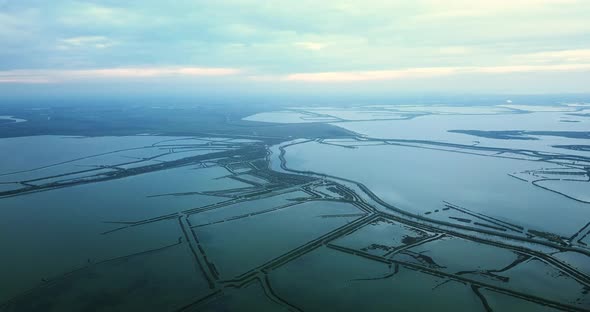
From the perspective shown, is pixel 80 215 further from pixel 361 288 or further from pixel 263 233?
pixel 361 288

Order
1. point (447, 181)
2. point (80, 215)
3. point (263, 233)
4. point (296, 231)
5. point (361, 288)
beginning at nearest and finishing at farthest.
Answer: point (361, 288)
point (263, 233)
point (296, 231)
point (80, 215)
point (447, 181)

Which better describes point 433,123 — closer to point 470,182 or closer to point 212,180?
point 470,182

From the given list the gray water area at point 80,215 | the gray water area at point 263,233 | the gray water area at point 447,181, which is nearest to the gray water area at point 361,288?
the gray water area at point 263,233

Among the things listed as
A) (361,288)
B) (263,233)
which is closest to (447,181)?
(263,233)

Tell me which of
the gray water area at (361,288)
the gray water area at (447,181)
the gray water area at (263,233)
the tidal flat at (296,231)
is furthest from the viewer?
the gray water area at (447,181)

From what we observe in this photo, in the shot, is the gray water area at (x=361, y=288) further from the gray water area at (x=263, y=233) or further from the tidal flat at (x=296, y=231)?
the gray water area at (x=263, y=233)

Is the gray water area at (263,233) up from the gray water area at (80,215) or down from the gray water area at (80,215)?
down

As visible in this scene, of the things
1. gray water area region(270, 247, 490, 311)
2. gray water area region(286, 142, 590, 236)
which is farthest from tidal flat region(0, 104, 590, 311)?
gray water area region(286, 142, 590, 236)

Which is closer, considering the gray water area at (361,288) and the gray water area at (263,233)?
the gray water area at (361,288)

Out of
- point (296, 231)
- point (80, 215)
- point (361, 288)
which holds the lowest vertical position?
point (361, 288)
